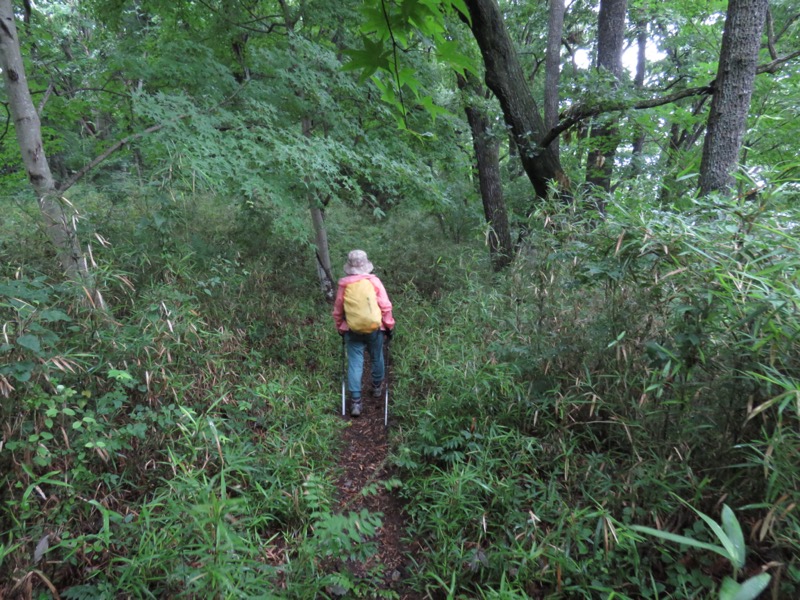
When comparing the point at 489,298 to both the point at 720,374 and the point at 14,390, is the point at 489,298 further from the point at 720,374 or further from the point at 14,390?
the point at 14,390

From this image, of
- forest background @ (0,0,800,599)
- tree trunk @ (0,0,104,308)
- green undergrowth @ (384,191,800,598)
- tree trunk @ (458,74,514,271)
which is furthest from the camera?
tree trunk @ (458,74,514,271)

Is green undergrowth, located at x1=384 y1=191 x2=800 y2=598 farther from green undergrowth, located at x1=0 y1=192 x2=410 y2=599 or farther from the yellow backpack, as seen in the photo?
the yellow backpack

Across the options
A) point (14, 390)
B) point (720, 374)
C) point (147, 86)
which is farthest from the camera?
point (147, 86)

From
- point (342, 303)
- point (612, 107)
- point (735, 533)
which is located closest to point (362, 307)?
point (342, 303)

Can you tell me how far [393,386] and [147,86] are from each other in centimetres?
475

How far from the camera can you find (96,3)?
14.3 ft

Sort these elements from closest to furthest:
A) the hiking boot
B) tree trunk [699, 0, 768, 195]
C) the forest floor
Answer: the forest floor < tree trunk [699, 0, 768, 195] < the hiking boot

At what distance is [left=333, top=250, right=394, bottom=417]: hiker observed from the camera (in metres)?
4.02

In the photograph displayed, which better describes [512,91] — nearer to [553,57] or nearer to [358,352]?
[358,352]

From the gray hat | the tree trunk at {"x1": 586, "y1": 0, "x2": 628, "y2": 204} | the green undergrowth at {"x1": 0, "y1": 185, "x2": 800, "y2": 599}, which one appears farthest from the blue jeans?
the tree trunk at {"x1": 586, "y1": 0, "x2": 628, "y2": 204}

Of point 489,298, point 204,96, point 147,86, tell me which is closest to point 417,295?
point 489,298

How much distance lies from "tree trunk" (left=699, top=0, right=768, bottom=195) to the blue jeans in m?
3.51

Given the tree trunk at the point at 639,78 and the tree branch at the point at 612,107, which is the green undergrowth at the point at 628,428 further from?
the tree trunk at the point at 639,78

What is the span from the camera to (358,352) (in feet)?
13.9
